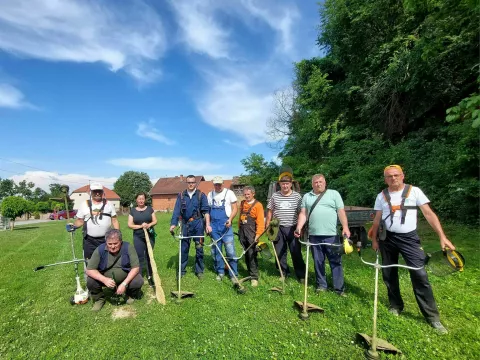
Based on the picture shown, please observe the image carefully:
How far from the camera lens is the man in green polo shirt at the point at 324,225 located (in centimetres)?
463

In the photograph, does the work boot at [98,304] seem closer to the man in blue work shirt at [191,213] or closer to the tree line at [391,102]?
the man in blue work shirt at [191,213]

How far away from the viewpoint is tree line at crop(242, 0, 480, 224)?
10.3m

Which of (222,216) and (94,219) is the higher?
(94,219)

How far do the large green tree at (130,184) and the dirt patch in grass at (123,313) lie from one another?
63082mm

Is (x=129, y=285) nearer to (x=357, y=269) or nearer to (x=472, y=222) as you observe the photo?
(x=357, y=269)

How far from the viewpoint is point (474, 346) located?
3098mm

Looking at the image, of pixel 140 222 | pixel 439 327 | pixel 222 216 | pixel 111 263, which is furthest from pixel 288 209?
pixel 111 263

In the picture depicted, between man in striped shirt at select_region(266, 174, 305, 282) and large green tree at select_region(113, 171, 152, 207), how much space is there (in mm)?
63288

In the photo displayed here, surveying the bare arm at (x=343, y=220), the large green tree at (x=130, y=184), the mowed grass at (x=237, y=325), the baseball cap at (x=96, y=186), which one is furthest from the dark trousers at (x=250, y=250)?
the large green tree at (x=130, y=184)

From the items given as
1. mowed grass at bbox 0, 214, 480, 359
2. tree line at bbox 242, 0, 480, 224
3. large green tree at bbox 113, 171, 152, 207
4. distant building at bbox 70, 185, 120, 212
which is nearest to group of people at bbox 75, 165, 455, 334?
mowed grass at bbox 0, 214, 480, 359

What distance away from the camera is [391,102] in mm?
15055

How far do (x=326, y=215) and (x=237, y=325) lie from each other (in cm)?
231

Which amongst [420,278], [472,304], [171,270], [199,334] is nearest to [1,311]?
[171,270]

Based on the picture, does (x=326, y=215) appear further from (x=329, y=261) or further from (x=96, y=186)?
(x=96, y=186)
